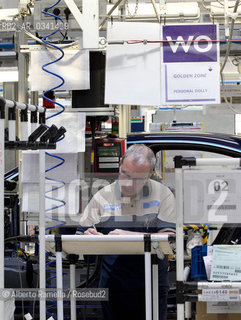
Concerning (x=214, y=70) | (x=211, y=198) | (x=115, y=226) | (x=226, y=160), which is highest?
(x=214, y=70)

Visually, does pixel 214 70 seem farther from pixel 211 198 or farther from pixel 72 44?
pixel 211 198

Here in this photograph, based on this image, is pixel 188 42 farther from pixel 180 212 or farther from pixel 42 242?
pixel 42 242

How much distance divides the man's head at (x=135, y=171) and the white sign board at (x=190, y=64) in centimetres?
39

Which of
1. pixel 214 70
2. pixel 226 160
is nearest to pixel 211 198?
pixel 226 160

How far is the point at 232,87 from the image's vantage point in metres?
5.05

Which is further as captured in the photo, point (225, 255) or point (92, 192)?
point (92, 192)

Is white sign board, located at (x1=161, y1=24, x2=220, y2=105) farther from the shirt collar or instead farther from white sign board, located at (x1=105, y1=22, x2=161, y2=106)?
the shirt collar

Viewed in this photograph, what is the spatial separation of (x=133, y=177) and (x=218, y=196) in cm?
123

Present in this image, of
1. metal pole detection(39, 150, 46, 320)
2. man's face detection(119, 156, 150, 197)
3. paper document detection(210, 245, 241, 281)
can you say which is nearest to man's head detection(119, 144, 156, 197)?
man's face detection(119, 156, 150, 197)

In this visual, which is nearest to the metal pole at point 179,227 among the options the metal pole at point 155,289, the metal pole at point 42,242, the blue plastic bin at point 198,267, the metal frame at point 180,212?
the metal frame at point 180,212

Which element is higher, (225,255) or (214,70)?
(214,70)

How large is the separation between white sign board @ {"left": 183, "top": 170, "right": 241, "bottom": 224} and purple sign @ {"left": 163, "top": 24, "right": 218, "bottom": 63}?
122 centimetres

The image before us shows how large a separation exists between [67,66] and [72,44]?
0.51ft

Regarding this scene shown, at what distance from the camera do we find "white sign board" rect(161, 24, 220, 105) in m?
3.54
